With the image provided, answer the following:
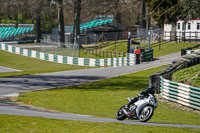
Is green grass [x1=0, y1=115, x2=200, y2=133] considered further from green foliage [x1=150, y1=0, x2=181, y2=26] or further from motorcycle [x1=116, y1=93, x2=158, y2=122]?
green foliage [x1=150, y1=0, x2=181, y2=26]

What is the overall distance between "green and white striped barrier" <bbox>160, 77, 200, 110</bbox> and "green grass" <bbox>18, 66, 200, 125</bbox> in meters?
0.66

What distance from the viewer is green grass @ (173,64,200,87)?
22.7 meters

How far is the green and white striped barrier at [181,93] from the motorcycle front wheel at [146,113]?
594 cm

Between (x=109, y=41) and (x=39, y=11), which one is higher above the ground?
(x=39, y=11)

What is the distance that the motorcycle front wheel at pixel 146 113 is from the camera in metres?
13.8

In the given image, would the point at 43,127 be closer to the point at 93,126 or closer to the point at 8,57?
the point at 93,126

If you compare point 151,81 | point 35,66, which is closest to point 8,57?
point 35,66

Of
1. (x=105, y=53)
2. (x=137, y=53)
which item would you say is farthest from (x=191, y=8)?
(x=105, y=53)

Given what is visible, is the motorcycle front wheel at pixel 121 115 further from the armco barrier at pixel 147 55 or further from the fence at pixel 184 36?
the fence at pixel 184 36

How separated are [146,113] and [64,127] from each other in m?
2.92

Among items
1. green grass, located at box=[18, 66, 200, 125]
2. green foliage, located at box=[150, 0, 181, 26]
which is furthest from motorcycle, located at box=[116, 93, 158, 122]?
green foliage, located at box=[150, 0, 181, 26]

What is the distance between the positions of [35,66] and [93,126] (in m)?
34.9

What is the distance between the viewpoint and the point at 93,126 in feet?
42.1

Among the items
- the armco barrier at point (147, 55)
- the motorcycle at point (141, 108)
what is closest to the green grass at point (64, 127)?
the motorcycle at point (141, 108)
